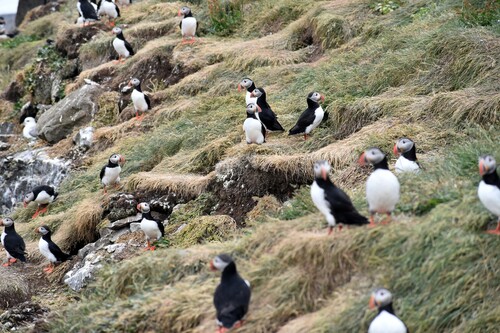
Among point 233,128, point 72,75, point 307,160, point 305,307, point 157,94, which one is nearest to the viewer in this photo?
point 305,307

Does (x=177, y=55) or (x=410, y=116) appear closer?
(x=410, y=116)

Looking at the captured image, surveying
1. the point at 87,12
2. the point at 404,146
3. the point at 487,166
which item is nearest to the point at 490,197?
the point at 487,166

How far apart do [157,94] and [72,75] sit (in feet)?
12.0

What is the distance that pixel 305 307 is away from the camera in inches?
269

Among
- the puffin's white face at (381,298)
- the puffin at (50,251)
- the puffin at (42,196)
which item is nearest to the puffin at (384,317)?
the puffin's white face at (381,298)

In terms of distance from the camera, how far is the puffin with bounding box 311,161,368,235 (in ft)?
22.4

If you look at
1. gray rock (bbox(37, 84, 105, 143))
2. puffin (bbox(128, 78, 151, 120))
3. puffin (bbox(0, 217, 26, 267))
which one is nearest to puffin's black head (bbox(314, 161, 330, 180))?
puffin (bbox(0, 217, 26, 267))

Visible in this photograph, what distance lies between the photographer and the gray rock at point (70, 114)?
628 inches

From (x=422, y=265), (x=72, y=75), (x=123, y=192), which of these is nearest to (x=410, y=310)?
(x=422, y=265)

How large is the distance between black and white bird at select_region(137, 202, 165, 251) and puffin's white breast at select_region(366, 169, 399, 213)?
3.40 metres

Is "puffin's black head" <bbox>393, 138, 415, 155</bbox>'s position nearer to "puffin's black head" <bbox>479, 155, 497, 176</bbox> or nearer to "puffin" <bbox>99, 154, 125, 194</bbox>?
"puffin's black head" <bbox>479, 155, 497, 176</bbox>

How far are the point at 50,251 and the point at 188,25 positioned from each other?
6.72 metres

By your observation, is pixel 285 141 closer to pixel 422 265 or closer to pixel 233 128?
pixel 233 128

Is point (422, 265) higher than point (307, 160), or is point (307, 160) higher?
point (422, 265)
